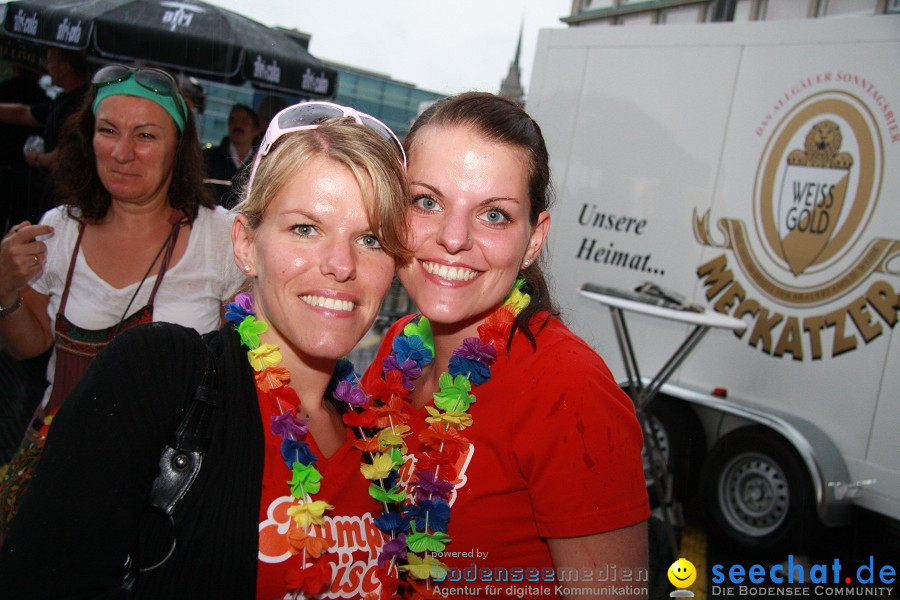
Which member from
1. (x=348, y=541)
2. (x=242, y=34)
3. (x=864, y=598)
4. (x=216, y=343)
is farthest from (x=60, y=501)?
(x=242, y=34)

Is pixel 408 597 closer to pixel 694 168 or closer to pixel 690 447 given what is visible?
pixel 690 447

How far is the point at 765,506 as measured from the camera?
4750mm

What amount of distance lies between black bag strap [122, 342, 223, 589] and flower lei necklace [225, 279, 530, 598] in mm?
208

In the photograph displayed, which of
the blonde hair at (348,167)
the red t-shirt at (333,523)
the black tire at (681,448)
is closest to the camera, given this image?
the red t-shirt at (333,523)

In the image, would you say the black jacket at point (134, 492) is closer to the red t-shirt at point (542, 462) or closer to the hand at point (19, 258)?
the red t-shirt at point (542, 462)

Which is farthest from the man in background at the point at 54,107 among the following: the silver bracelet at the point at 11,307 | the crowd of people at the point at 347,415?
the crowd of people at the point at 347,415

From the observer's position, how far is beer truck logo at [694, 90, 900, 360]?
4.31 m

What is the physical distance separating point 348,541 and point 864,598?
381 cm

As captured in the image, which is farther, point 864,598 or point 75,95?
point 75,95

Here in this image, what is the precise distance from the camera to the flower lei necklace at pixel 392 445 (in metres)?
1.56

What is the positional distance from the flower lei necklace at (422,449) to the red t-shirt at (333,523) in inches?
1.5

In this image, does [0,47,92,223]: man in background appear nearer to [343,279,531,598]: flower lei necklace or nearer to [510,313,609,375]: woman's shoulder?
[343,279,531,598]: flower lei necklace

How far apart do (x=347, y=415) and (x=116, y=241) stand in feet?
4.33

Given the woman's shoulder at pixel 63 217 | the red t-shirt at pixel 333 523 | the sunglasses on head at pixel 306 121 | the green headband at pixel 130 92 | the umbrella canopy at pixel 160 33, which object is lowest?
the red t-shirt at pixel 333 523
